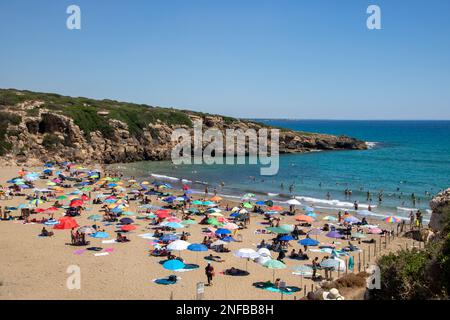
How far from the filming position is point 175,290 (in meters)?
16.9

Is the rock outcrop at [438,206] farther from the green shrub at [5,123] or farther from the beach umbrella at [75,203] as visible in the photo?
the green shrub at [5,123]

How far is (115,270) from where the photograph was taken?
19.1m

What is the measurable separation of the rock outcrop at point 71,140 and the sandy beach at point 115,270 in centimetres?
3820

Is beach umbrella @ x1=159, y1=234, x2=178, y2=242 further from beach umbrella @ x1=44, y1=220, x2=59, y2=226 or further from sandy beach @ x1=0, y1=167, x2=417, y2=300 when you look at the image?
beach umbrella @ x1=44, y1=220, x2=59, y2=226

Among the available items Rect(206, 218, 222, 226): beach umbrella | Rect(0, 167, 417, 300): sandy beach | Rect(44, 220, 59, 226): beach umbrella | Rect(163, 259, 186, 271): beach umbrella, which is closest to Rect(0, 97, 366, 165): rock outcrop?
Rect(44, 220, 59, 226): beach umbrella

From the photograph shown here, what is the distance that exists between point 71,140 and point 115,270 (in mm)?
53787

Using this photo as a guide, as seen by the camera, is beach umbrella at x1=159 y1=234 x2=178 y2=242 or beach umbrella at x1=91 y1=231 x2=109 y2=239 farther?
beach umbrella at x1=159 y1=234 x2=178 y2=242

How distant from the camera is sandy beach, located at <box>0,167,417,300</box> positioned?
1633cm

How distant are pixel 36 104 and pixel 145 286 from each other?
6625 cm

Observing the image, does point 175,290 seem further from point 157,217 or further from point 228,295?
point 157,217

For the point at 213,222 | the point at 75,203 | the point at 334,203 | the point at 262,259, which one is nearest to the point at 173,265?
the point at 262,259

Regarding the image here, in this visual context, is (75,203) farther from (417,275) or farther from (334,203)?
(417,275)

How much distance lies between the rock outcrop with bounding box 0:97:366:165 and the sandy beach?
125 feet
